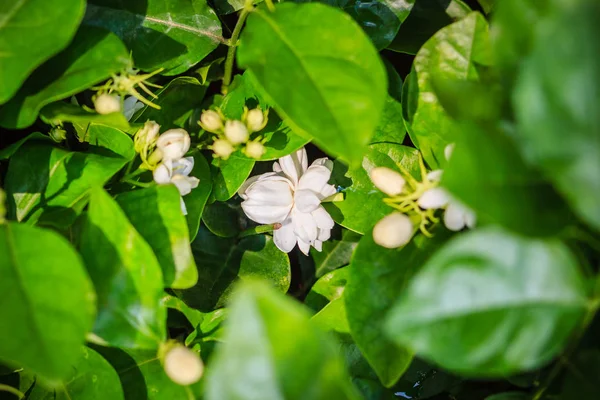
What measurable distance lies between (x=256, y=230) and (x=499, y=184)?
20.1 inches

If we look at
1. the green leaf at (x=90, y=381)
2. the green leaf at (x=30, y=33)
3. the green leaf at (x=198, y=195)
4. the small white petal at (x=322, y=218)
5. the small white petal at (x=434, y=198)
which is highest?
the green leaf at (x=30, y=33)

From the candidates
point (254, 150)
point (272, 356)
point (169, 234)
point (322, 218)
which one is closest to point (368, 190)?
point (322, 218)

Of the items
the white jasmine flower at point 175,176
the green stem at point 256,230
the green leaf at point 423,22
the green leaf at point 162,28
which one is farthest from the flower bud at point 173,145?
the green leaf at point 423,22

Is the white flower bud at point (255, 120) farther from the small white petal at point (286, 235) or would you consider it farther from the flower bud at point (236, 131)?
the small white petal at point (286, 235)

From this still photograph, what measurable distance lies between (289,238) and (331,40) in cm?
33

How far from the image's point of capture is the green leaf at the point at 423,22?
794mm

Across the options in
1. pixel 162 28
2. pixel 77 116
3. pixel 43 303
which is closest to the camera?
pixel 43 303

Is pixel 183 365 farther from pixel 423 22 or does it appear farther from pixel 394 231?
pixel 423 22

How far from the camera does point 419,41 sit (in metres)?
0.81

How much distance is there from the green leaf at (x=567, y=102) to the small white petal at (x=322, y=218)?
0.40 meters

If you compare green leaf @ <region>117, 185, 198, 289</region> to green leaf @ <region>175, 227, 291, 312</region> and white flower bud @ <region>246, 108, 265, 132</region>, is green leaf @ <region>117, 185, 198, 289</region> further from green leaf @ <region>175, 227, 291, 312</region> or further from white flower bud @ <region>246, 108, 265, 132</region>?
green leaf @ <region>175, 227, 291, 312</region>

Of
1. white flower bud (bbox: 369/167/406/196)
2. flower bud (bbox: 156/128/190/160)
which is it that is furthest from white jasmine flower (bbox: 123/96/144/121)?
white flower bud (bbox: 369/167/406/196)

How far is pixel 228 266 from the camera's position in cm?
94

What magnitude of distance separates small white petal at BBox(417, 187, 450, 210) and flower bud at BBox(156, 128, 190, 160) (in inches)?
11.7
